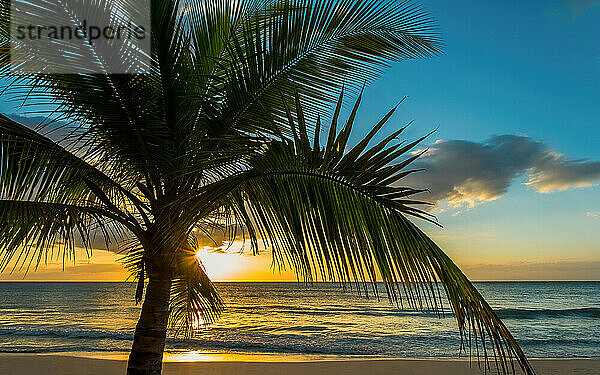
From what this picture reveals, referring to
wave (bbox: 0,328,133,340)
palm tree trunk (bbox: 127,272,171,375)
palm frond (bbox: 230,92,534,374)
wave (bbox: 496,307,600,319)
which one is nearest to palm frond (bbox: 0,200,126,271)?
palm tree trunk (bbox: 127,272,171,375)

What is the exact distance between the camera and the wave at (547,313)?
28234 millimetres

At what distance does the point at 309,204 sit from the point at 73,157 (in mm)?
2160

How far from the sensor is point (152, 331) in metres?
4.29

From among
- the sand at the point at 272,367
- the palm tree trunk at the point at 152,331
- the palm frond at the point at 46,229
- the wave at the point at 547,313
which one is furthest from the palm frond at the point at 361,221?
the wave at the point at 547,313

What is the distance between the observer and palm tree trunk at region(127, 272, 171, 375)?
4.23 metres

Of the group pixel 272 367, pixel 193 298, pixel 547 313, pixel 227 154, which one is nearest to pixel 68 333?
pixel 272 367

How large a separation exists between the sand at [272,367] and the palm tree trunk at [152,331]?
6.01 m

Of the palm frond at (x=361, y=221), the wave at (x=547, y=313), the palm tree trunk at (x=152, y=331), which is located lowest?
the wave at (x=547, y=313)

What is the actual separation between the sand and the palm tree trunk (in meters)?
6.01

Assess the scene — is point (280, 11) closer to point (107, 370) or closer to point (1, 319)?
point (107, 370)

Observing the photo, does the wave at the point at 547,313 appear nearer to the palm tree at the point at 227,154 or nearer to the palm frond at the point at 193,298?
the palm frond at the point at 193,298

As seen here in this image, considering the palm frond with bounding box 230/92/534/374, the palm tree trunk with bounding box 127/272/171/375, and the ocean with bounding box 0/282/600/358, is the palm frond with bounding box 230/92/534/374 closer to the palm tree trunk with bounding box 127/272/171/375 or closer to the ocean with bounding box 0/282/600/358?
the palm tree trunk with bounding box 127/272/171/375

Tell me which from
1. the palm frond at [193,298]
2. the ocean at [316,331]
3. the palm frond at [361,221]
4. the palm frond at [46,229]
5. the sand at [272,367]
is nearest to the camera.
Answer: the palm frond at [361,221]

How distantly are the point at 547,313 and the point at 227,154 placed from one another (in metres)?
31.2
